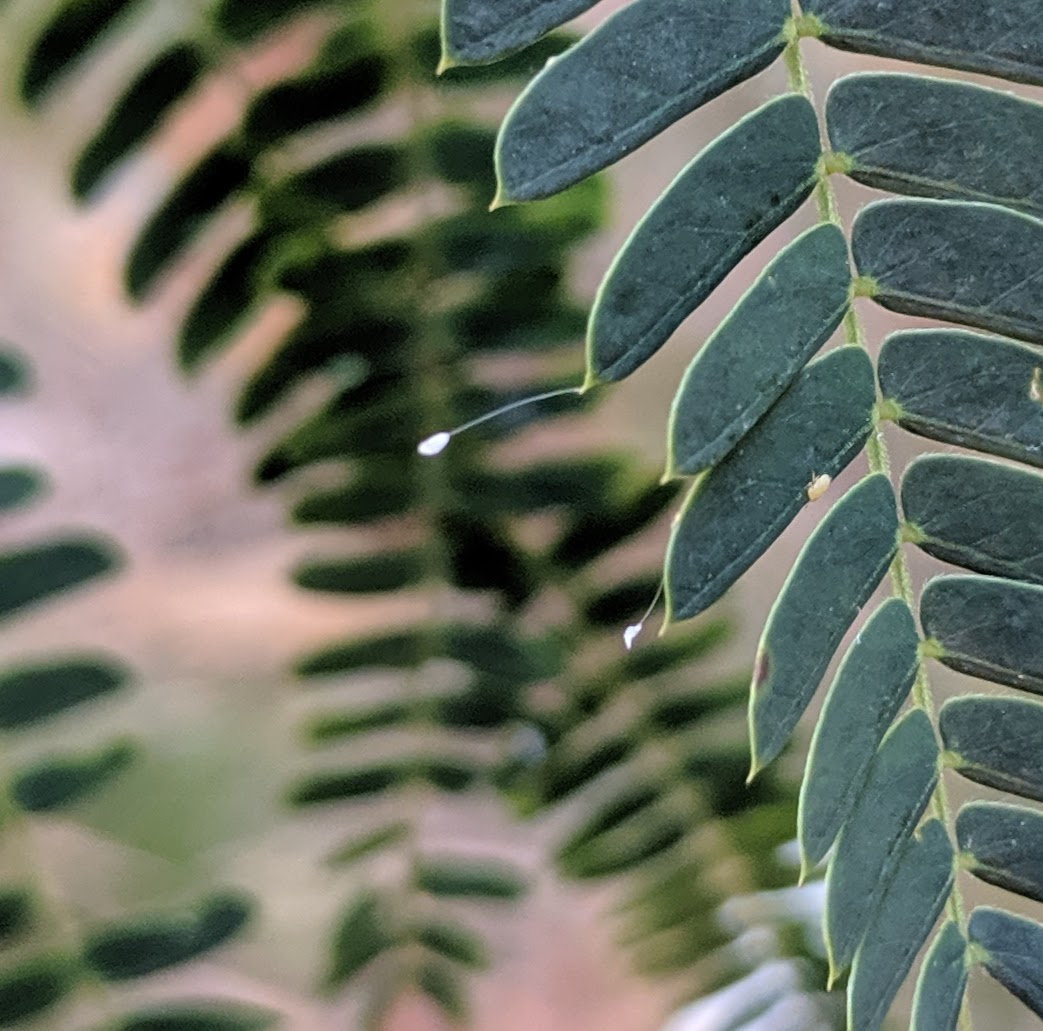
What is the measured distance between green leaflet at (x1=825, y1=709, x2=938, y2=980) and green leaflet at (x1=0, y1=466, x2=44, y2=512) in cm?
46

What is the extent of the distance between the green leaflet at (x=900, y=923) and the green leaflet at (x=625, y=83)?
0.83ft

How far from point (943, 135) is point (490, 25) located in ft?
0.51

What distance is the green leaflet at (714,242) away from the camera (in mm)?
312

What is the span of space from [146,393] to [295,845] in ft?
1.88

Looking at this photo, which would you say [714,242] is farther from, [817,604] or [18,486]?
[18,486]

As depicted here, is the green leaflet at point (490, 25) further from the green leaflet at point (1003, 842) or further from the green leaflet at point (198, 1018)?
the green leaflet at point (198, 1018)

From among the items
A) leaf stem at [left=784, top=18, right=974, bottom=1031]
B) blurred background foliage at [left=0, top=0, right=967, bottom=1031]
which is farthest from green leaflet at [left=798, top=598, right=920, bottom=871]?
blurred background foliage at [left=0, top=0, right=967, bottom=1031]

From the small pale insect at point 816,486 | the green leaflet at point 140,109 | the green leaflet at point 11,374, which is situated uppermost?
the green leaflet at point 140,109

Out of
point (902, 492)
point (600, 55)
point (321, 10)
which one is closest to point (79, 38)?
point (321, 10)

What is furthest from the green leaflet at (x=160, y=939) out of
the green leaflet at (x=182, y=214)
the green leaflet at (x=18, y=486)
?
the green leaflet at (x=182, y=214)

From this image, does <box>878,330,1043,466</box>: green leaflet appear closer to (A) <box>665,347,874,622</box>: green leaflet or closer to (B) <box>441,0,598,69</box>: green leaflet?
(A) <box>665,347,874,622</box>: green leaflet

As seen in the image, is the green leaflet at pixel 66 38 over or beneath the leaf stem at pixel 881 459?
over

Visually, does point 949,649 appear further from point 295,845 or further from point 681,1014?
point 295,845

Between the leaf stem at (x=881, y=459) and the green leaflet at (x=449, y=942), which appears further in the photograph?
the green leaflet at (x=449, y=942)
